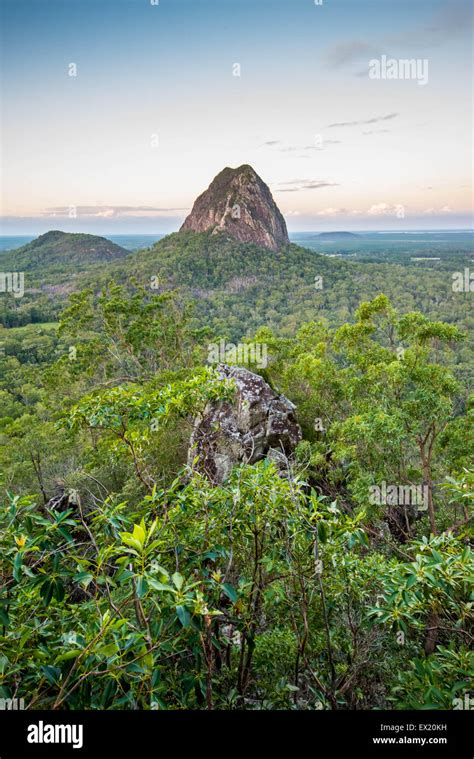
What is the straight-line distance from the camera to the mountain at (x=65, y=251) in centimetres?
6922

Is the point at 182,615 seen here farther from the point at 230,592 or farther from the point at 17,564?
the point at 17,564

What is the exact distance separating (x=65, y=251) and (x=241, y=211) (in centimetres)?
3295

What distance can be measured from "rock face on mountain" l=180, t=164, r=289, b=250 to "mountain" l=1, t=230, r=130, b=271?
1575 cm

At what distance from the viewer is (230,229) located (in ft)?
243

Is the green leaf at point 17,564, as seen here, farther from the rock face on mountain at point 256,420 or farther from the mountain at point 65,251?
the mountain at point 65,251

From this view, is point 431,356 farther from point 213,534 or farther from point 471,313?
point 471,313

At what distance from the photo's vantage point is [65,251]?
7462 cm

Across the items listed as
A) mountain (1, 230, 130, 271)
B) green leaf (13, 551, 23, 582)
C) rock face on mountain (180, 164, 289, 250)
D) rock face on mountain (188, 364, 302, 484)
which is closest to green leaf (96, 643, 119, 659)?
green leaf (13, 551, 23, 582)

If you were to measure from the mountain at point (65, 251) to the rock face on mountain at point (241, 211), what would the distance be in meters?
15.8

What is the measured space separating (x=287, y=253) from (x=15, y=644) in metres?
74.8

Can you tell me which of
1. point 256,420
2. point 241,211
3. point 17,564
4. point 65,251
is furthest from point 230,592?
point 65,251
